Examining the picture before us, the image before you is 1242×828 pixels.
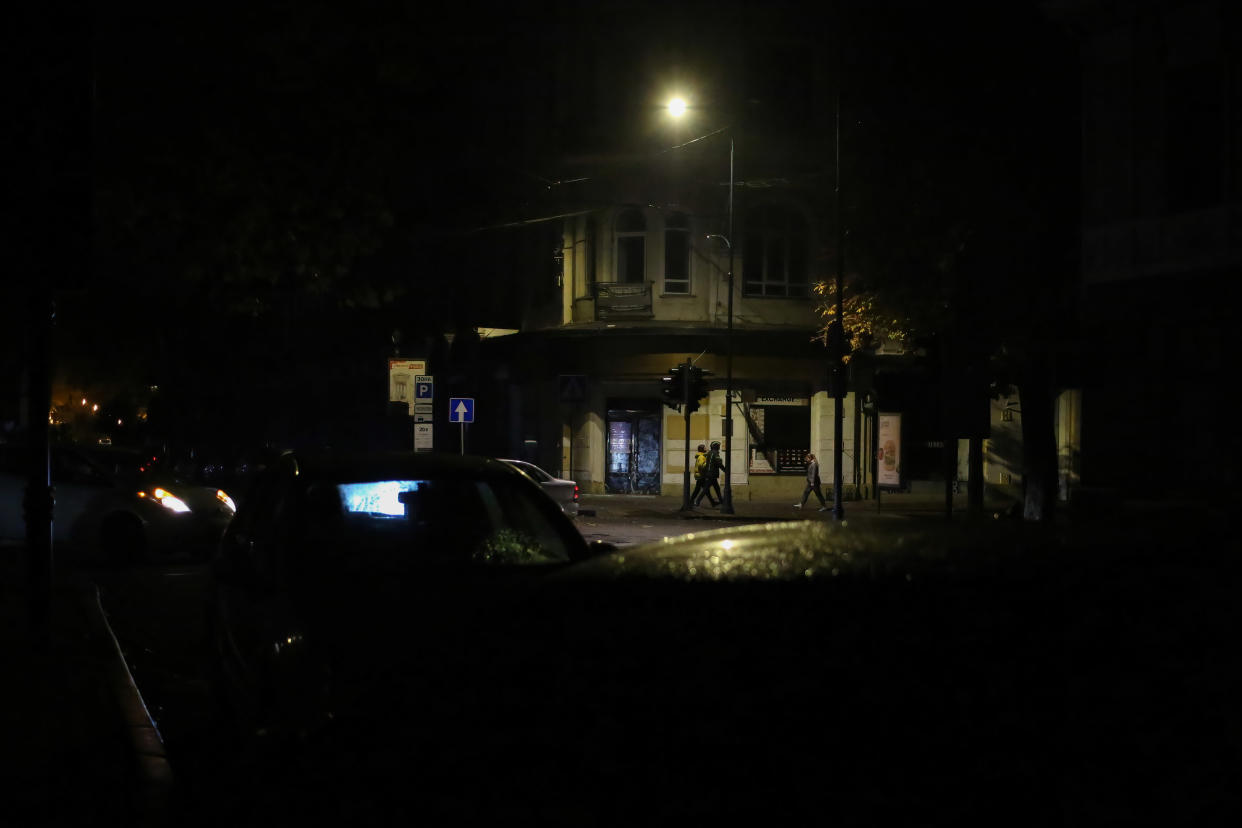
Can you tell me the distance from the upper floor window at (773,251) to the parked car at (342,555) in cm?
3141

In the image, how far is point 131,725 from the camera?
6508 mm

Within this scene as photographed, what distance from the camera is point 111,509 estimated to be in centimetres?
1684

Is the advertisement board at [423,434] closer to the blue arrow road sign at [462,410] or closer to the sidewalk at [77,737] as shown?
the blue arrow road sign at [462,410]

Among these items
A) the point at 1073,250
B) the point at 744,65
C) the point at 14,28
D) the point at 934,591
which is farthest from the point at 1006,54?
the point at 934,591

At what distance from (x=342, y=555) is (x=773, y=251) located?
107ft

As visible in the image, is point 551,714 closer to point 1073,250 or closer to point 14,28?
point 14,28

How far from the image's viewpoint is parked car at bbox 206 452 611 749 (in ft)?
17.2

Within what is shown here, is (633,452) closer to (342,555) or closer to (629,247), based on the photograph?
(629,247)

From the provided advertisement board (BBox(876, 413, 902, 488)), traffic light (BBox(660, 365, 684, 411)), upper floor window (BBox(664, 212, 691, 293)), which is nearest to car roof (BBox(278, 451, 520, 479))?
traffic light (BBox(660, 365, 684, 411))

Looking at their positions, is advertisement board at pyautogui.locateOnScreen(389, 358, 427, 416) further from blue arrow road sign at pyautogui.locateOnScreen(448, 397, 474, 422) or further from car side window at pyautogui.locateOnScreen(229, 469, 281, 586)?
car side window at pyautogui.locateOnScreen(229, 469, 281, 586)

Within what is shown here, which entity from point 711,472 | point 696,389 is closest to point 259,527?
point 696,389

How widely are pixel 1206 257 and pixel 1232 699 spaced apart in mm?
22361

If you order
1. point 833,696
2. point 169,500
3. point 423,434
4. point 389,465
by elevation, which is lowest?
point 169,500

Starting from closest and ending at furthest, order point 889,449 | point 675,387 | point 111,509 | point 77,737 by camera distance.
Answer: point 77,737
point 111,509
point 675,387
point 889,449
